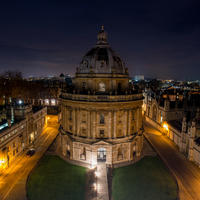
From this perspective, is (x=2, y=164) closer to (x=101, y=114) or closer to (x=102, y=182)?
(x=102, y=182)

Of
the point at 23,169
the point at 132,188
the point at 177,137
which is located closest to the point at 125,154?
the point at 132,188

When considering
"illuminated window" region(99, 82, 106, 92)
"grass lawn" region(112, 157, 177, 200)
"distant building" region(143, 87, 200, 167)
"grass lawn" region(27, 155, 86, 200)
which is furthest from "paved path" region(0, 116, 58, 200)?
"distant building" region(143, 87, 200, 167)

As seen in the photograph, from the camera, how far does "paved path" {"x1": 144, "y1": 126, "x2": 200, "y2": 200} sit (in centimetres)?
2884

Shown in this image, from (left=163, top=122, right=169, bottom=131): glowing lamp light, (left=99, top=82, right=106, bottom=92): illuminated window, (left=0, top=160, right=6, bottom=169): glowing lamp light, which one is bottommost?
(left=0, top=160, right=6, bottom=169): glowing lamp light

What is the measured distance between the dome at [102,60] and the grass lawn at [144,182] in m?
21.8

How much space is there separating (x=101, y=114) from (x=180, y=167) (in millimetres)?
20879

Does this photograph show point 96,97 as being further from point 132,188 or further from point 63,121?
point 132,188

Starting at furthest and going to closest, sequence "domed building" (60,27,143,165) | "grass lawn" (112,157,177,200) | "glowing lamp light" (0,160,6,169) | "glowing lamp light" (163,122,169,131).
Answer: "glowing lamp light" (163,122,169,131) < "domed building" (60,27,143,165) < "glowing lamp light" (0,160,6,169) < "grass lawn" (112,157,177,200)

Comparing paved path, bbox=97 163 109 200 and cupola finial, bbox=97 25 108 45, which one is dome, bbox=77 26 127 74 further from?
paved path, bbox=97 163 109 200

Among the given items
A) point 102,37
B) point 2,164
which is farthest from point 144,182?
point 102,37

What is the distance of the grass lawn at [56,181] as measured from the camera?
2748 centimetres

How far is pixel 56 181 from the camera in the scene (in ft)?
102

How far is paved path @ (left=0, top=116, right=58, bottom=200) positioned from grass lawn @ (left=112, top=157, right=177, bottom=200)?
1633cm

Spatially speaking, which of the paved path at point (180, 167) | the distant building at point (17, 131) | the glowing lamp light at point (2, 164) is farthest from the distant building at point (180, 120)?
the glowing lamp light at point (2, 164)
